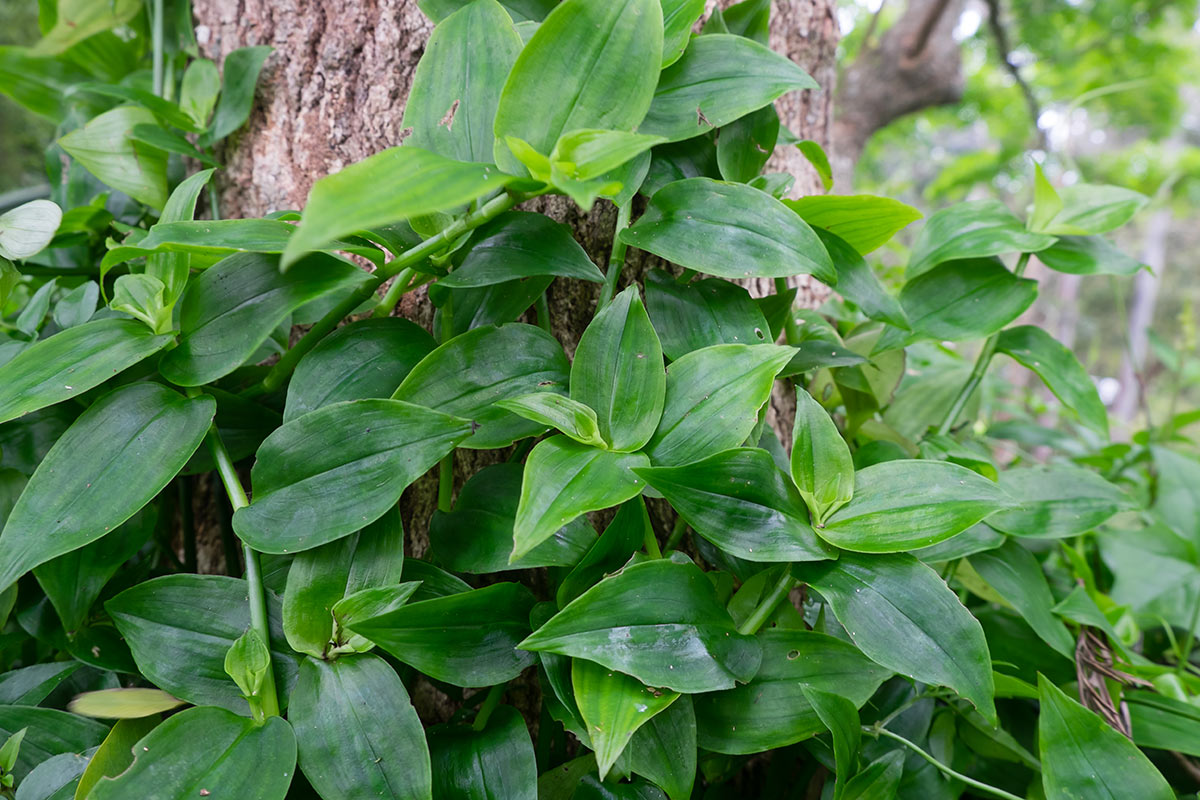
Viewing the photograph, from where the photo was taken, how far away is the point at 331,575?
43 cm

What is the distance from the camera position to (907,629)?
409mm

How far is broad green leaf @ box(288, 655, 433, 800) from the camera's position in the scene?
378 millimetres

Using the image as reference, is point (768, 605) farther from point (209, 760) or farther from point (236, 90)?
point (236, 90)

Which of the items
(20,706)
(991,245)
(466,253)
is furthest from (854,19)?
(20,706)

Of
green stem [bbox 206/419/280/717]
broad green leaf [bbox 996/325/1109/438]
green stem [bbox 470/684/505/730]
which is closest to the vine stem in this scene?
broad green leaf [bbox 996/325/1109/438]

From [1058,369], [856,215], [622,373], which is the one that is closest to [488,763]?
[622,373]

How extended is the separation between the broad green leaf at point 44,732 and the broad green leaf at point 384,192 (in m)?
0.39

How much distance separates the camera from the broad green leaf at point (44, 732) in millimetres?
462

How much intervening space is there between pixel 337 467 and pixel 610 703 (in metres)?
0.21

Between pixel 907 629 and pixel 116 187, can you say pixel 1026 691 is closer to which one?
pixel 907 629

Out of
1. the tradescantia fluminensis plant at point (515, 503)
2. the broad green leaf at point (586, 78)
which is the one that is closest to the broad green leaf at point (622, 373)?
the tradescantia fluminensis plant at point (515, 503)

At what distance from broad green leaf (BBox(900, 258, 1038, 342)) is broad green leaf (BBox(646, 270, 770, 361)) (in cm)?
19

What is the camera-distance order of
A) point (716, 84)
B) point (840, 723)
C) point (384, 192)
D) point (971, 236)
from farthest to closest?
point (971, 236), point (716, 84), point (840, 723), point (384, 192)

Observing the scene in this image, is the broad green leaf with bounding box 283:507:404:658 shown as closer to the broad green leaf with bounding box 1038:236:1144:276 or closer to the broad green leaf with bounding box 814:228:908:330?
the broad green leaf with bounding box 814:228:908:330
